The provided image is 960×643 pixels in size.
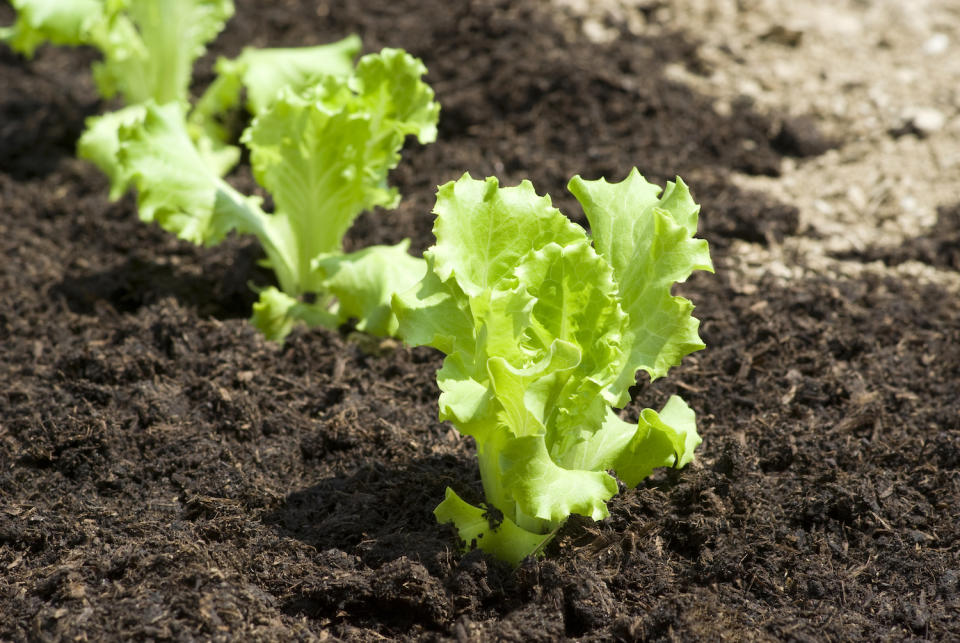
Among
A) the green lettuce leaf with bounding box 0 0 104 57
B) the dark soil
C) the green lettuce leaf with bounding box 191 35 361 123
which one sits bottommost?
the dark soil

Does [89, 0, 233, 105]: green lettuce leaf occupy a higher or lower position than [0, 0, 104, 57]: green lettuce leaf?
lower

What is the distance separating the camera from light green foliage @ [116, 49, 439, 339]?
11.0 ft

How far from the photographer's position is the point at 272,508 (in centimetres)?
281

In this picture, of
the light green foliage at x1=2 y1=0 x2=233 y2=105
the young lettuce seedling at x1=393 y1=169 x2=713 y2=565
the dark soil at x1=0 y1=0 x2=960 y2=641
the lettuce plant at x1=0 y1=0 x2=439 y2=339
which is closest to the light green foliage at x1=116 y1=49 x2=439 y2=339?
the lettuce plant at x1=0 y1=0 x2=439 y2=339

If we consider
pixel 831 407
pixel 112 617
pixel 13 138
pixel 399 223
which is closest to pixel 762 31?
pixel 399 223

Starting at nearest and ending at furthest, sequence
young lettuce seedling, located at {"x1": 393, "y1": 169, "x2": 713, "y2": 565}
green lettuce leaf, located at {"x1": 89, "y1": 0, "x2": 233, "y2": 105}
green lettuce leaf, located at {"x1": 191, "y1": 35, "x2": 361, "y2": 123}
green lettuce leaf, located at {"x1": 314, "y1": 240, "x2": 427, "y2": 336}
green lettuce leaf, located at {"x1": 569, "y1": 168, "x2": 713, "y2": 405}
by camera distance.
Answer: young lettuce seedling, located at {"x1": 393, "y1": 169, "x2": 713, "y2": 565} → green lettuce leaf, located at {"x1": 569, "y1": 168, "x2": 713, "y2": 405} → green lettuce leaf, located at {"x1": 314, "y1": 240, "x2": 427, "y2": 336} → green lettuce leaf, located at {"x1": 191, "y1": 35, "x2": 361, "y2": 123} → green lettuce leaf, located at {"x1": 89, "y1": 0, "x2": 233, "y2": 105}

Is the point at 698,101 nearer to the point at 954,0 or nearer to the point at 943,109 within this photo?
the point at 943,109

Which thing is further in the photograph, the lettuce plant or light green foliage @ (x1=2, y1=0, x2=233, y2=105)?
light green foliage @ (x1=2, y1=0, x2=233, y2=105)

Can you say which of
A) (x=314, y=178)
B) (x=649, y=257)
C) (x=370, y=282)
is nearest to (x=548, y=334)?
(x=649, y=257)

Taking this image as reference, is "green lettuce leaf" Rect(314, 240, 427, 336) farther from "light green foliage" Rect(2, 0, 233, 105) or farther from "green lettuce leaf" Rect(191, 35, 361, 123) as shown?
"light green foliage" Rect(2, 0, 233, 105)

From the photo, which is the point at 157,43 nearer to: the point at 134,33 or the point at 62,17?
the point at 134,33

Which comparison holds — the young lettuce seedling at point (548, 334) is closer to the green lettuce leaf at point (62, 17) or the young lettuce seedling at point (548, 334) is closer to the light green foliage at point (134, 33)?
the light green foliage at point (134, 33)

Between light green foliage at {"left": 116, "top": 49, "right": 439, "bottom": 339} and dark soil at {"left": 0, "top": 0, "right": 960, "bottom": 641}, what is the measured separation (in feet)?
0.80

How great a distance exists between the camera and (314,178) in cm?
346
